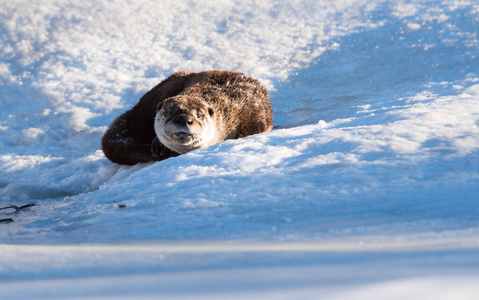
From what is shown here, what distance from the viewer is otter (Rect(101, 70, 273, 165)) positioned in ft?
14.2

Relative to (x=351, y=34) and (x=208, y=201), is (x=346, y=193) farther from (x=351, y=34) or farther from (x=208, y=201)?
(x=351, y=34)

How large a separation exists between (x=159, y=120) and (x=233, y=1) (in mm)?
6017

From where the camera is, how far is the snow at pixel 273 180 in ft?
4.32

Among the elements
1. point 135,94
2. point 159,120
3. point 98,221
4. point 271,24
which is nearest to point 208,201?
point 98,221

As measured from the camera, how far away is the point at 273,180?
2.56 meters

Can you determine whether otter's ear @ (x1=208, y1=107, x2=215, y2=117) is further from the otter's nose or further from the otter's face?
the otter's nose

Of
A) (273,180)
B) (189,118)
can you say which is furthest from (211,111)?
(273,180)

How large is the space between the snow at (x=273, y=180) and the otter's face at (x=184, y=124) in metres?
0.60

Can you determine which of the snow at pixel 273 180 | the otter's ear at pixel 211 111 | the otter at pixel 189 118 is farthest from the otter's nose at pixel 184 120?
the snow at pixel 273 180

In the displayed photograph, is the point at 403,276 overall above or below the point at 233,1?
below

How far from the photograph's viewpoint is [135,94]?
7.05 meters

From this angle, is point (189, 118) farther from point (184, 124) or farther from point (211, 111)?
point (211, 111)

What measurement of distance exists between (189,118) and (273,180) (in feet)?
5.93

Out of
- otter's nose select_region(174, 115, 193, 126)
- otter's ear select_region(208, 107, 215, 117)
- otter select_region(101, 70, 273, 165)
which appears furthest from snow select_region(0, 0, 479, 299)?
otter's ear select_region(208, 107, 215, 117)
